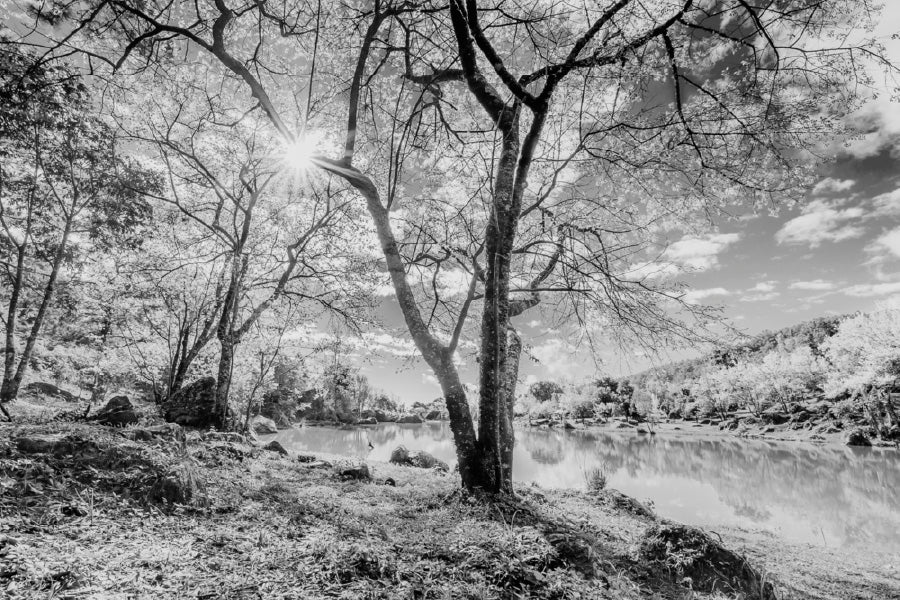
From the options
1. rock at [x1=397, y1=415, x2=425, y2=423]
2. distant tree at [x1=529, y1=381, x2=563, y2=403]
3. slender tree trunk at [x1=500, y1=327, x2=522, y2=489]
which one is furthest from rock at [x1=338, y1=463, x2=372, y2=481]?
distant tree at [x1=529, y1=381, x2=563, y2=403]

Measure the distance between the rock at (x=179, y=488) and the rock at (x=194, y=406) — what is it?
7085 mm

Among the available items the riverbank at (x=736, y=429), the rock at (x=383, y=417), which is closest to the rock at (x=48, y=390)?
the riverbank at (x=736, y=429)

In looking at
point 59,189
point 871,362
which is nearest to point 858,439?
point 871,362

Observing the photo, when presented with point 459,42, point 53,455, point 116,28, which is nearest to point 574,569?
point 53,455

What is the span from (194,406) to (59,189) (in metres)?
7.59

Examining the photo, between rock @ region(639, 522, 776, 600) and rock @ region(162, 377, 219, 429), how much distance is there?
952 cm

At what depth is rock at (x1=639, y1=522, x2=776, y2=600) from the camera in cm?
275

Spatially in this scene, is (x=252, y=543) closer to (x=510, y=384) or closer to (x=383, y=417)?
(x=510, y=384)

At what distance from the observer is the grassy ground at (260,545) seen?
1830 millimetres

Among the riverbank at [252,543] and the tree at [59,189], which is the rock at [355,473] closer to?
the riverbank at [252,543]

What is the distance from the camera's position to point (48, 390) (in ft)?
64.1

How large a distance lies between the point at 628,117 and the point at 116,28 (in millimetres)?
6660

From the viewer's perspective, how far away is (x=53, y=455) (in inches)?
124

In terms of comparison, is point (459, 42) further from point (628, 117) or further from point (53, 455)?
point (53, 455)
